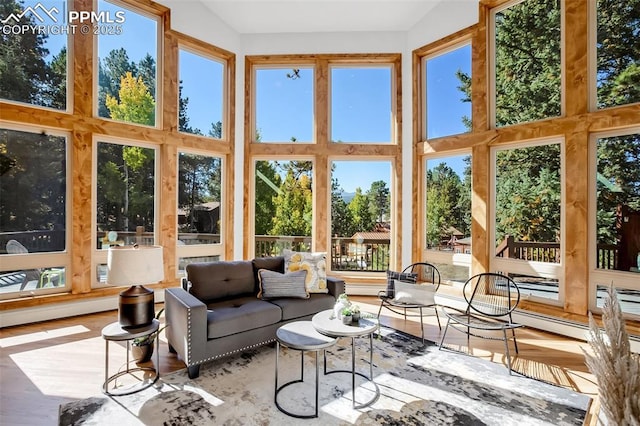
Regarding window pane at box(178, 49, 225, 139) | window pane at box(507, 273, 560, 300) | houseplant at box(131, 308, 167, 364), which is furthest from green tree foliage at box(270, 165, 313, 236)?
window pane at box(507, 273, 560, 300)

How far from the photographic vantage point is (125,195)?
188 inches

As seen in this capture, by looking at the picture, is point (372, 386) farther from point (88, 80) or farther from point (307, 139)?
point (88, 80)

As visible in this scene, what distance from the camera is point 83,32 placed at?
4.33 metres

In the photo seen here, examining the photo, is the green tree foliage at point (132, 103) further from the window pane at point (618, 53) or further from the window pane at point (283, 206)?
the window pane at point (618, 53)

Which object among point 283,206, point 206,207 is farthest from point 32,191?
point 283,206

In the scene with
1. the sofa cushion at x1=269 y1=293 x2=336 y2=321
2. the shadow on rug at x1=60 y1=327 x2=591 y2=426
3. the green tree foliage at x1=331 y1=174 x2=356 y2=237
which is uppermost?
the green tree foliage at x1=331 y1=174 x2=356 y2=237

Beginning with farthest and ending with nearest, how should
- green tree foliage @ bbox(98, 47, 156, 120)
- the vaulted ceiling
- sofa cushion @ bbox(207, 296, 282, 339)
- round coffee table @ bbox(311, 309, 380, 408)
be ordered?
1. the vaulted ceiling
2. green tree foliage @ bbox(98, 47, 156, 120)
3. sofa cushion @ bbox(207, 296, 282, 339)
4. round coffee table @ bbox(311, 309, 380, 408)

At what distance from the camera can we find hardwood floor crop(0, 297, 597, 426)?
241 centimetres

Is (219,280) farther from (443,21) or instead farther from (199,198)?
(443,21)

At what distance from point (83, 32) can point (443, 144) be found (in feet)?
17.8

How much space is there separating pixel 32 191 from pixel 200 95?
9.18ft

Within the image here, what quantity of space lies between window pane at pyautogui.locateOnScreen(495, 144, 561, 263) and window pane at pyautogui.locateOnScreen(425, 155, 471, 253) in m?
0.46

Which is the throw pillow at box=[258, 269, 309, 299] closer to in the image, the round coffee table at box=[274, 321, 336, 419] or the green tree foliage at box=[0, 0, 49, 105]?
the round coffee table at box=[274, 321, 336, 419]

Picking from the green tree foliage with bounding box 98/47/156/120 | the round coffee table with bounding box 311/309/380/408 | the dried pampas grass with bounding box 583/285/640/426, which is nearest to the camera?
the dried pampas grass with bounding box 583/285/640/426
